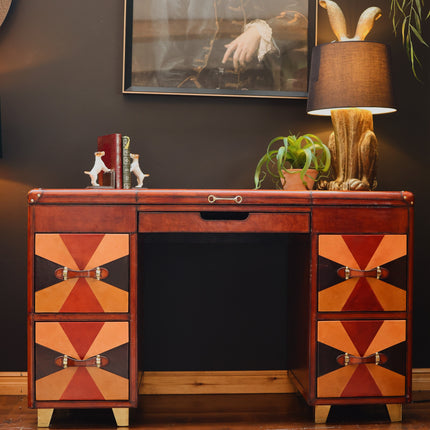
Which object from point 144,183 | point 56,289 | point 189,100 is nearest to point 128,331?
point 56,289

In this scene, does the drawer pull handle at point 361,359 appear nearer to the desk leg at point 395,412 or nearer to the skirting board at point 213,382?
the desk leg at point 395,412

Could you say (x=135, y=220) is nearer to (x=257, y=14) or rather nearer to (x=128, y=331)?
(x=128, y=331)

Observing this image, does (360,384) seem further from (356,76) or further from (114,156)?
(114,156)

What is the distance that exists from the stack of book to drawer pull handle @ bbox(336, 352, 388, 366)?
3.47ft

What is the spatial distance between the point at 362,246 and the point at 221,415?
88cm

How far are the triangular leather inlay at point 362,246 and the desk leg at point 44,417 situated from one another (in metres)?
1.26

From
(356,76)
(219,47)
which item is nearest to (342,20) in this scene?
(356,76)

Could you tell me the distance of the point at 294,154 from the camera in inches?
81.7

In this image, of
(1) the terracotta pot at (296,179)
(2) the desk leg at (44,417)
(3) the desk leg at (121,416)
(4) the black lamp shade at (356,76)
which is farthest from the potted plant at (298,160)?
(2) the desk leg at (44,417)

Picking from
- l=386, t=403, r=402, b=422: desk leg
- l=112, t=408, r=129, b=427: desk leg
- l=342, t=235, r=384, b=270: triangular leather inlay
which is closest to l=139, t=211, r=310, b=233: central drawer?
l=342, t=235, r=384, b=270: triangular leather inlay

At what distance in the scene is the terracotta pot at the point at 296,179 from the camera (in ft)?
6.66

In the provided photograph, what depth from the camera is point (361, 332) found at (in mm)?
1831

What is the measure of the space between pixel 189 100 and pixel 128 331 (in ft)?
3.56

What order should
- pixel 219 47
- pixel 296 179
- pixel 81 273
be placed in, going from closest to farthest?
pixel 81 273 → pixel 296 179 → pixel 219 47
